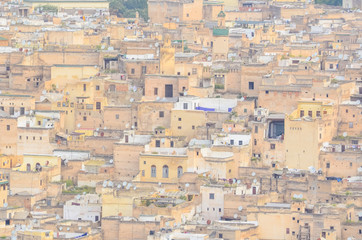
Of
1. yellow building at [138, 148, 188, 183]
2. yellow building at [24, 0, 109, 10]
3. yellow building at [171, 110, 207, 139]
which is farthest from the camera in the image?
yellow building at [24, 0, 109, 10]

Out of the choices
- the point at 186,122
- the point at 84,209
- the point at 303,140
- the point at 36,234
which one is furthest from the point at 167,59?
the point at 36,234

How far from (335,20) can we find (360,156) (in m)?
26.1

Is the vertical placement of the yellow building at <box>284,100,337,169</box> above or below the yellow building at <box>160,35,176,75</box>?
below

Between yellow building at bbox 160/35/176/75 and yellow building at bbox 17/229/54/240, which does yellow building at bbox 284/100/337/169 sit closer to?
yellow building at bbox 160/35/176/75

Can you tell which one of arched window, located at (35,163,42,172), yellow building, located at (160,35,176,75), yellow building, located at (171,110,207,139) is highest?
yellow building, located at (160,35,176,75)

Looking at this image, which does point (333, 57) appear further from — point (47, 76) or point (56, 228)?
point (56, 228)

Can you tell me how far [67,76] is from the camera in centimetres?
7788

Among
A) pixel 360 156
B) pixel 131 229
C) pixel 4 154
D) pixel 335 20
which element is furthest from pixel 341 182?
pixel 335 20

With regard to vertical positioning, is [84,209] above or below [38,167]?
below

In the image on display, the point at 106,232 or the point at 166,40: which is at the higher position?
the point at 166,40

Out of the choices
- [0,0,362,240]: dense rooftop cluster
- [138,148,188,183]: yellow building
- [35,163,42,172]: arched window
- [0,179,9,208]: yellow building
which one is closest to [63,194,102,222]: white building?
[0,0,362,240]: dense rooftop cluster

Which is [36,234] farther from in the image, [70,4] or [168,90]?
[70,4]

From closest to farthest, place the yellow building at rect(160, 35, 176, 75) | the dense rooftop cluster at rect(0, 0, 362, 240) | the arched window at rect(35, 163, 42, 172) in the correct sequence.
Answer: the dense rooftop cluster at rect(0, 0, 362, 240), the arched window at rect(35, 163, 42, 172), the yellow building at rect(160, 35, 176, 75)

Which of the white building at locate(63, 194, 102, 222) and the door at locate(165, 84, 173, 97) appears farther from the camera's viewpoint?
the door at locate(165, 84, 173, 97)
